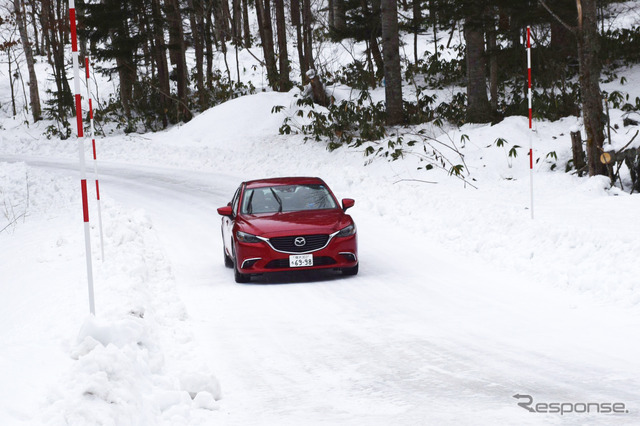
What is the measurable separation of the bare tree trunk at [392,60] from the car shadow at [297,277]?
12302 mm

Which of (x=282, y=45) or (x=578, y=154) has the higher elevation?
(x=282, y=45)

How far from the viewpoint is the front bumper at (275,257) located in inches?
385

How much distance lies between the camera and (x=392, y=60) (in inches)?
864

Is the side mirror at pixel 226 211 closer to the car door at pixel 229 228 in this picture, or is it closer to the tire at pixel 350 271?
the car door at pixel 229 228

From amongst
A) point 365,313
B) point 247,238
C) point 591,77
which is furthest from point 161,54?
point 365,313

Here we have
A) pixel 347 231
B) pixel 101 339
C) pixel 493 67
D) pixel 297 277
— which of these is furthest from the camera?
pixel 493 67

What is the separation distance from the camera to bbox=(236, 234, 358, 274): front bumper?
9.78 m

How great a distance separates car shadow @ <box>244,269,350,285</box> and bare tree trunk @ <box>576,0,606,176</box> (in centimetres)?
647

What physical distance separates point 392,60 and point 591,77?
8.99 meters

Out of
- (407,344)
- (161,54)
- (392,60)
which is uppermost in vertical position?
(161,54)

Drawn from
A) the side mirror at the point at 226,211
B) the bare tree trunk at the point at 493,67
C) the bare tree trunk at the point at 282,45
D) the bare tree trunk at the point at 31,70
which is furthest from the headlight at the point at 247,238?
the bare tree trunk at the point at 31,70

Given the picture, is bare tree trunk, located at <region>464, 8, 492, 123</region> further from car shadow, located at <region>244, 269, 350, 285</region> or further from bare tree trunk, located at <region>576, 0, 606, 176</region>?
car shadow, located at <region>244, 269, 350, 285</region>

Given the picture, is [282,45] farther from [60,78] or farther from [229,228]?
[229,228]

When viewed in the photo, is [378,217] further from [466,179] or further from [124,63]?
[124,63]
